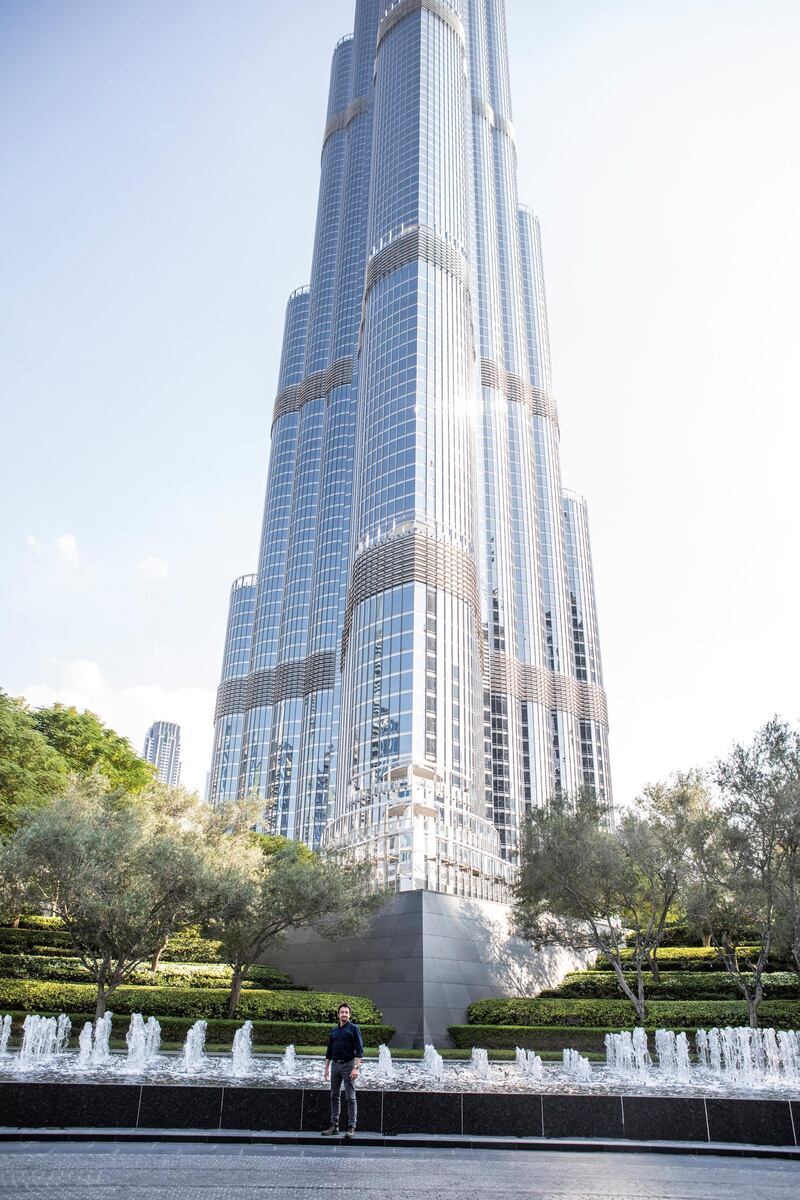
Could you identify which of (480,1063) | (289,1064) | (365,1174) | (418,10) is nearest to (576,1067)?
(480,1063)

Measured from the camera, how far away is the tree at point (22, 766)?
36.9 metres

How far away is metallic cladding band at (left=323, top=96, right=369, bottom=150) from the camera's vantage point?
180500 mm

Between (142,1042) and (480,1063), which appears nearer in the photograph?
(142,1042)

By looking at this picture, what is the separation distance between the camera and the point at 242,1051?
21.9 meters

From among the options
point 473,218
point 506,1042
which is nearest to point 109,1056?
point 506,1042

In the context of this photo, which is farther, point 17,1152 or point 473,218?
point 473,218

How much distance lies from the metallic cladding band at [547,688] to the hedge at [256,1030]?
9484 cm

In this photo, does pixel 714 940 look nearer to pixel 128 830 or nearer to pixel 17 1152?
pixel 128 830

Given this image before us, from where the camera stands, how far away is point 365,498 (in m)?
85.1

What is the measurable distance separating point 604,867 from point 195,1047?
16.4m

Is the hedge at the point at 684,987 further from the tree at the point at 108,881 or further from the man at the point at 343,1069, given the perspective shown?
the man at the point at 343,1069

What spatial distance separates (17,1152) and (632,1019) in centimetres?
2199

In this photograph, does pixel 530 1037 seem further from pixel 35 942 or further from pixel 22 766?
pixel 22 766

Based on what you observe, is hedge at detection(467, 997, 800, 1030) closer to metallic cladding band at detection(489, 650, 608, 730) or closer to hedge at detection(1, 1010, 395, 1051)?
hedge at detection(1, 1010, 395, 1051)
